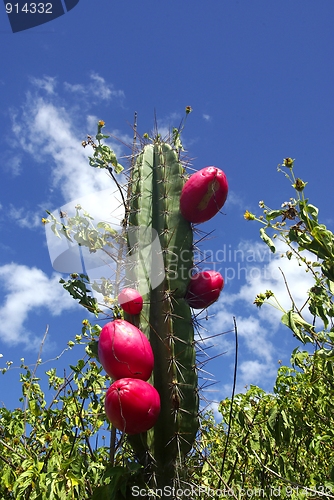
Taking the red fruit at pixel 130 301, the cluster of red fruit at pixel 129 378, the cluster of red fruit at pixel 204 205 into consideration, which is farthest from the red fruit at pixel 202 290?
the cluster of red fruit at pixel 129 378

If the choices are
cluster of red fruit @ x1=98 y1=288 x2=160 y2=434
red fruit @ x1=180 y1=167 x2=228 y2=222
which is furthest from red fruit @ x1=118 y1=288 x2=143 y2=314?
red fruit @ x1=180 y1=167 x2=228 y2=222

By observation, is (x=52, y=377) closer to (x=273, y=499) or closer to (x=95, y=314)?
(x=95, y=314)

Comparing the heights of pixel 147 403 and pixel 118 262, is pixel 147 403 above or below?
below

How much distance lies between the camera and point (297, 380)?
2.74 metres

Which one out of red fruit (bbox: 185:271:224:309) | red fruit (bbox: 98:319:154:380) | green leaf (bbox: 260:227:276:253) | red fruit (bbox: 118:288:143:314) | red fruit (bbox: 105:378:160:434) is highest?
red fruit (bbox: 185:271:224:309)

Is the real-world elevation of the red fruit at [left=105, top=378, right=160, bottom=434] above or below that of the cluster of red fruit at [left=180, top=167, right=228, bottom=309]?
below

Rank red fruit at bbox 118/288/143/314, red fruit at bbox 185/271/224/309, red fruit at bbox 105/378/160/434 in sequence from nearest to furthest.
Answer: red fruit at bbox 105/378/160/434
red fruit at bbox 118/288/143/314
red fruit at bbox 185/271/224/309

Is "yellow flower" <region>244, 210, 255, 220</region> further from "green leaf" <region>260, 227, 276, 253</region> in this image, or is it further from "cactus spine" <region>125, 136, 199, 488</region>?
"cactus spine" <region>125, 136, 199, 488</region>

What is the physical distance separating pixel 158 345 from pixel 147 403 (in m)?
0.36

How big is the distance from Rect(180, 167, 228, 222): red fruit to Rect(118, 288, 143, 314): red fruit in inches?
23.7

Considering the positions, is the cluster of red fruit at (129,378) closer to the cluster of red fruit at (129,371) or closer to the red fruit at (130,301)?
the cluster of red fruit at (129,371)

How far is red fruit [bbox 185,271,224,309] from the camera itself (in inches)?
93.4

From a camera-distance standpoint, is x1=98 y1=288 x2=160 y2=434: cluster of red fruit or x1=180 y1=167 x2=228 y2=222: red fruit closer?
x1=98 y1=288 x2=160 y2=434: cluster of red fruit

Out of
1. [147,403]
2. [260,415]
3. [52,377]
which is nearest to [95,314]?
[147,403]
